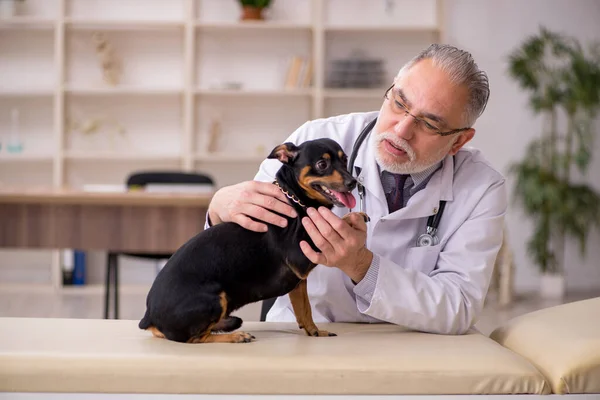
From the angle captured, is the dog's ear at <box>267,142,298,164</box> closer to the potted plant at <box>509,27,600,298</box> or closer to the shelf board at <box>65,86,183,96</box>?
the potted plant at <box>509,27,600,298</box>

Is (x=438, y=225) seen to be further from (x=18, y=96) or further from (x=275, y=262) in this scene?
(x=18, y=96)

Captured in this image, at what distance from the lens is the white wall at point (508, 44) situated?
245 inches

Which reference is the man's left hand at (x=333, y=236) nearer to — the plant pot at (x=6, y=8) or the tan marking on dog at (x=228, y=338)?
the tan marking on dog at (x=228, y=338)

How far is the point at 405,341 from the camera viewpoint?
5.19 feet

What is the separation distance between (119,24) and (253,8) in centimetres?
109

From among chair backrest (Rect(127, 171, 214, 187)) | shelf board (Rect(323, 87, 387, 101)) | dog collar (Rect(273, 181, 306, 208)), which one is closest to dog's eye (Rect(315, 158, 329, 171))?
dog collar (Rect(273, 181, 306, 208))

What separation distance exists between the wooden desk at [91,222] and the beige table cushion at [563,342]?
180 centimetres

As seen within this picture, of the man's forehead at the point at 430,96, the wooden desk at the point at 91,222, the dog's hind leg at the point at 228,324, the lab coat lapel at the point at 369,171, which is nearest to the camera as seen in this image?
the dog's hind leg at the point at 228,324

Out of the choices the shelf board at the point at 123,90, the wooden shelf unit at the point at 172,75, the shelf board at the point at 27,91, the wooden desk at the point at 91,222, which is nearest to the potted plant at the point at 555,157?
the wooden shelf unit at the point at 172,75

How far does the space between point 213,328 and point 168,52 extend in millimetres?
5069

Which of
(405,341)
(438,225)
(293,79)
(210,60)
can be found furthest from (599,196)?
(405,341)

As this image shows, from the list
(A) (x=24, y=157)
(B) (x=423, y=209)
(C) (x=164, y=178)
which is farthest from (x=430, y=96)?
(A) (x=24, y=157)

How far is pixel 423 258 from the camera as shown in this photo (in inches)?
73.6

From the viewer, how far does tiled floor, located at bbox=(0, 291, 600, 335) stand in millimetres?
4644
